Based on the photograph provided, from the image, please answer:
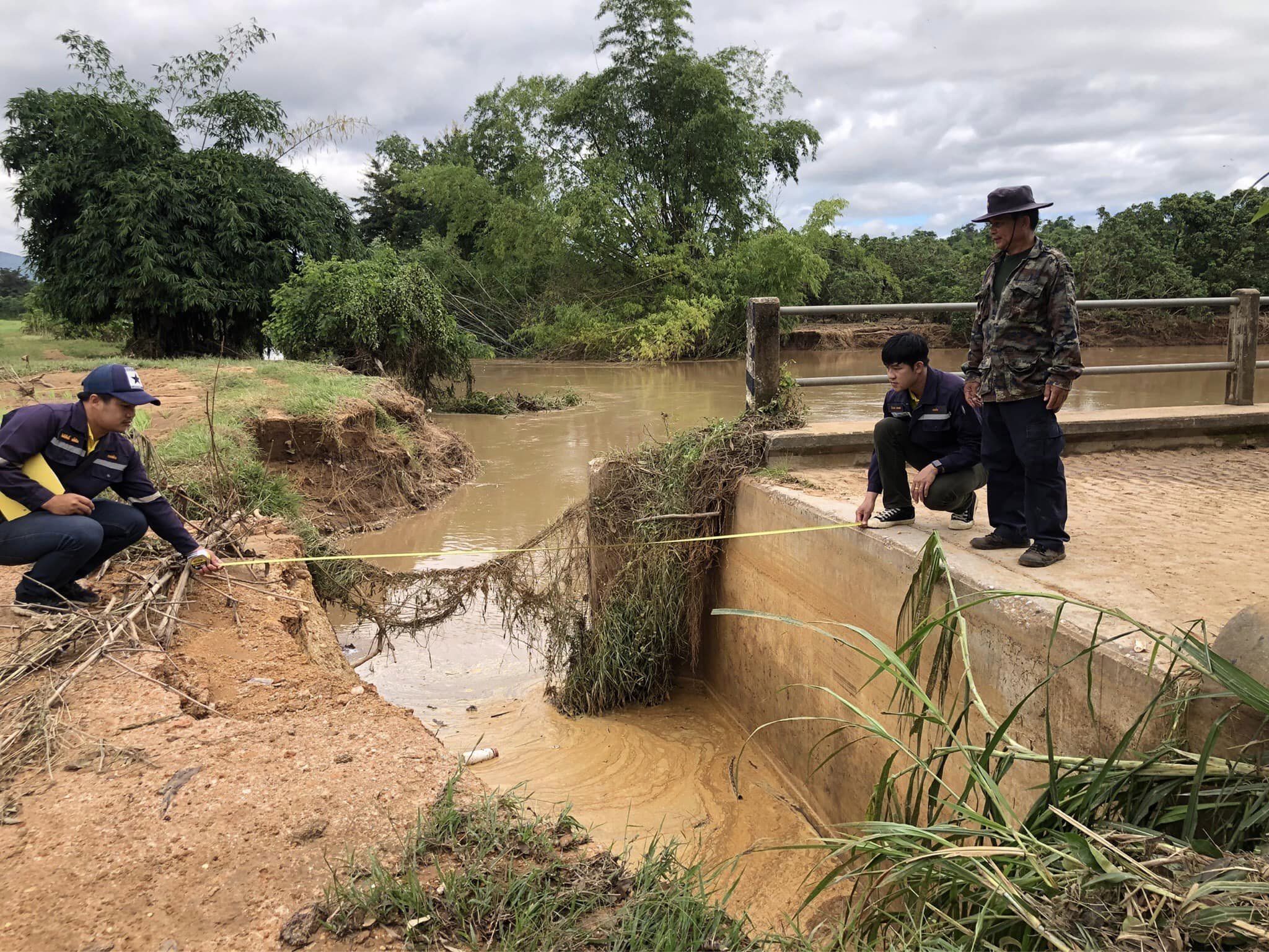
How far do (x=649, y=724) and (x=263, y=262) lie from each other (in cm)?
1735

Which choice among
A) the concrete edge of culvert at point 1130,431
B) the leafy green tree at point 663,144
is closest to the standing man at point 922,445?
the concrete edge of culvert at point 1130,431

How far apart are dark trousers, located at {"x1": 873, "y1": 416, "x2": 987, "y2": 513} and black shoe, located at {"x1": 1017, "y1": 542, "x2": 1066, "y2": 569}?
24.8 inches

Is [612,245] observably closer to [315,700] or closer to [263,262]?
[263,262]

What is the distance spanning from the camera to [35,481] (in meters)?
4.30

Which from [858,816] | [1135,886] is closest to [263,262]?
[858,816]

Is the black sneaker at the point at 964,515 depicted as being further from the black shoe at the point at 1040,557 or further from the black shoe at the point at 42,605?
the black shoe at the point at 42,605

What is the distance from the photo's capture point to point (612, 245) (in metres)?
31.2

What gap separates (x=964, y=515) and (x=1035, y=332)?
1112 mm

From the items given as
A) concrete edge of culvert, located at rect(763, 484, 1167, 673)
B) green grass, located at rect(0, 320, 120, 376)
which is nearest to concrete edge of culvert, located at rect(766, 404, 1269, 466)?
concrete edge of culvert, located at rect(763, 484, 1167, 673)

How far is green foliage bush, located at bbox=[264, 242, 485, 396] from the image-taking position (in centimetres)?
1579

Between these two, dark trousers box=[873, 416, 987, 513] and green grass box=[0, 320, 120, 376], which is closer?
dark trousers box=[873, 416, 987, 513]

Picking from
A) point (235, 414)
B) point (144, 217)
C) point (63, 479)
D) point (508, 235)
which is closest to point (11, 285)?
point (508, 235)

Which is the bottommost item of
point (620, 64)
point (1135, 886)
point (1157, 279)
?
point (1135, 886)

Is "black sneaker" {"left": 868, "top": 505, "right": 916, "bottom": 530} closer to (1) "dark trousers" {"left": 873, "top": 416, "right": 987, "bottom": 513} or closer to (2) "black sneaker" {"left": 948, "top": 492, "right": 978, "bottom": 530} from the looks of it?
(1) "dark trousers" {"left": 873, "top": 416, "right": 987, "bottom": 513}
